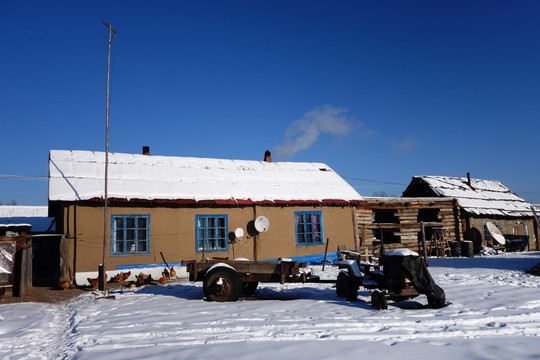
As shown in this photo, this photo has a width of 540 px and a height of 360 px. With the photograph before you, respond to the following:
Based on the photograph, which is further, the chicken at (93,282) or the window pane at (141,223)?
the window pane at (141,223)

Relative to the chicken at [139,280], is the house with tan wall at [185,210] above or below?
above

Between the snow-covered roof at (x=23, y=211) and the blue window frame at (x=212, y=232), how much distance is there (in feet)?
70.1

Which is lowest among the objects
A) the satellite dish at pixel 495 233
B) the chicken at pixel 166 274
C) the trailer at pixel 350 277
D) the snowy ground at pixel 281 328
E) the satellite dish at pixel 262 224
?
the snowy ground at pixel 281 328

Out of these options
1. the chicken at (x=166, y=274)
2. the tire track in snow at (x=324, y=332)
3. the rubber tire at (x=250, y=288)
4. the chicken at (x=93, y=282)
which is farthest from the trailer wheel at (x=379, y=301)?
the chicken at (x=93, y=282)

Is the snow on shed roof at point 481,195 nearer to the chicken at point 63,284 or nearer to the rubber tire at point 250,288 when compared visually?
the rubber tire at point 250,288

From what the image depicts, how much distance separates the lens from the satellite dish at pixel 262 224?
16.1 meters

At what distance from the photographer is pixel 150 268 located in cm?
1429

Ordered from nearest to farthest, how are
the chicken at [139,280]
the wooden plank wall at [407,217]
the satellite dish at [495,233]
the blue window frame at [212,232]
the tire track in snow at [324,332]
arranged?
the tire track in snow at [324,332]
the chicken at [139,280]
the blue window frame at [212,232]
the wooden plank wall at [407,217]
the satellite dish at [495,233]

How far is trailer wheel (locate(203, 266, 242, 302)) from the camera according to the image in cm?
904

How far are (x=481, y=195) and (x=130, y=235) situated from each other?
75.4 ft

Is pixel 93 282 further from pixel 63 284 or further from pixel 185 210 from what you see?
pixel 185 210

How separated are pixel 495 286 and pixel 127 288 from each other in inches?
426

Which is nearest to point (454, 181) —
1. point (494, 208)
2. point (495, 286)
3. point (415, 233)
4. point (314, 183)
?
point (494, 208)

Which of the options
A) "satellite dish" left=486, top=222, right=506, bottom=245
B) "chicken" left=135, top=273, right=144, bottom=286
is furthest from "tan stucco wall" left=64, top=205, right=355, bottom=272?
"satellite dish" left=486, top=222, right=506, bottom=245
